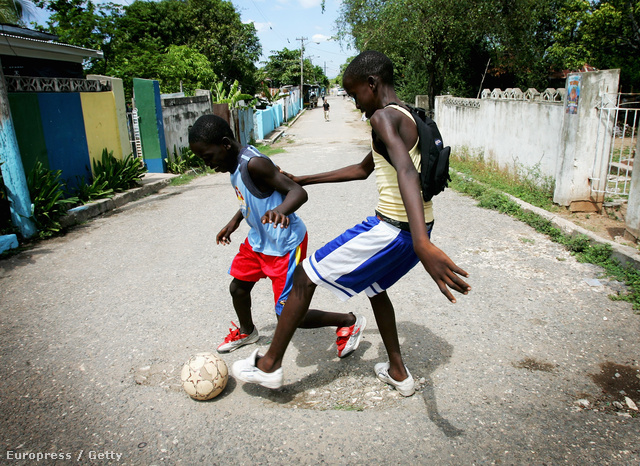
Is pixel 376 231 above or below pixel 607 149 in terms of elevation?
above

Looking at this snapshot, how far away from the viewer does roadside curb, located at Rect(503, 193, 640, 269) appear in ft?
14.5

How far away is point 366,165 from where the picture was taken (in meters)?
2.79

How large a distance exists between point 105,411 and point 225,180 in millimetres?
8366

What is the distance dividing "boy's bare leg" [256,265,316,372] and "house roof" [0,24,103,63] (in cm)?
1032

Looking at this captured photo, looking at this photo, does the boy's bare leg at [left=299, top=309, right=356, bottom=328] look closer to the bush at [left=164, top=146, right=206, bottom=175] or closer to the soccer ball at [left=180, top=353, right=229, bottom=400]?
the soccer ball at [left=180, top=353, right=229, bottom=400]

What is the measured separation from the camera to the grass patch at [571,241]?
13.4ft

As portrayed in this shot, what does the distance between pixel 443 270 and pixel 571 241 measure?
3.97 metres

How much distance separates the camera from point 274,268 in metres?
2.79

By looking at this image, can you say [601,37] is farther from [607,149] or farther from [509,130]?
[607,149]

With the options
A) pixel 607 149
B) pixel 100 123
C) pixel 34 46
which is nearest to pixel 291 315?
pixel 607 149

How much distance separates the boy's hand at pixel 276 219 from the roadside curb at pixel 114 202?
5.22m

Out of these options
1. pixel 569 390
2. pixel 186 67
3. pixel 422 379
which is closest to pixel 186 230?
pixel 422 379

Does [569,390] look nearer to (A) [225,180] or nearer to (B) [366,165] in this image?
(B) [366,165]

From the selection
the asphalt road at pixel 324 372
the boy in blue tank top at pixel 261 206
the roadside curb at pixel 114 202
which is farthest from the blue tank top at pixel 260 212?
the roadside curb at pixel 114 202
